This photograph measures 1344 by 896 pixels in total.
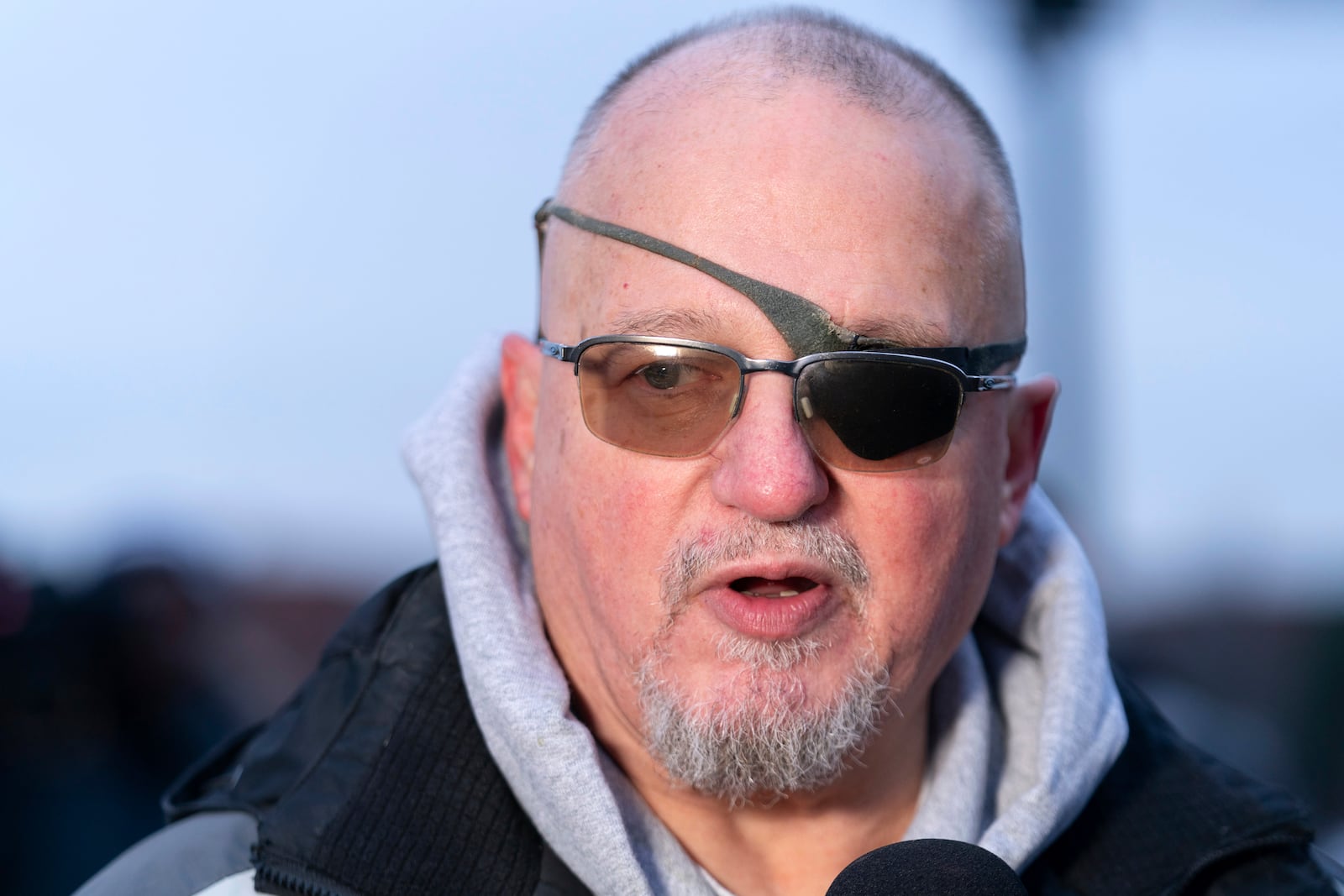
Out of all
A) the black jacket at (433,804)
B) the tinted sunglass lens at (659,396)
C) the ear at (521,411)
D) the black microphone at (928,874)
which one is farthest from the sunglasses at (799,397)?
the black microphone at (928,874)

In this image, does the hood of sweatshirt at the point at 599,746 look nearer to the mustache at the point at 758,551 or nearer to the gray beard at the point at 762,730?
the gray beard at the point at 762,730

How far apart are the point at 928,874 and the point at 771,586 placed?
1.81 feet

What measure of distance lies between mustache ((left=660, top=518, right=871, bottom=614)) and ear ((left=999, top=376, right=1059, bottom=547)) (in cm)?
52

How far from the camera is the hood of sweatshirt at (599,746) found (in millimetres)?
1888

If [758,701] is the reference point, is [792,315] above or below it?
above

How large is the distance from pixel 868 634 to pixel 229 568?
1186 centimetres

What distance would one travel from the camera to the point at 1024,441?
239 cm

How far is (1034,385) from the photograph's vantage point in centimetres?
238

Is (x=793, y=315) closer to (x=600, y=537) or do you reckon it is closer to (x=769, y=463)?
(x=769, y=463)

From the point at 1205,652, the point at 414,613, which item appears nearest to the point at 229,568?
the point at 1205,652

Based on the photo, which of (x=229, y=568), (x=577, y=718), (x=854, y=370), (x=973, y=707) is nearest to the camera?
(x=854, y=370)

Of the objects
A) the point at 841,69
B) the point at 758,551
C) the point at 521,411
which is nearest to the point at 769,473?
the point at 758,551

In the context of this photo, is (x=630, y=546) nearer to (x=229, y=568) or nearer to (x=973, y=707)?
(x=973, y=707)

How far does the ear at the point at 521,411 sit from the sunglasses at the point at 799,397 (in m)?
0.31
